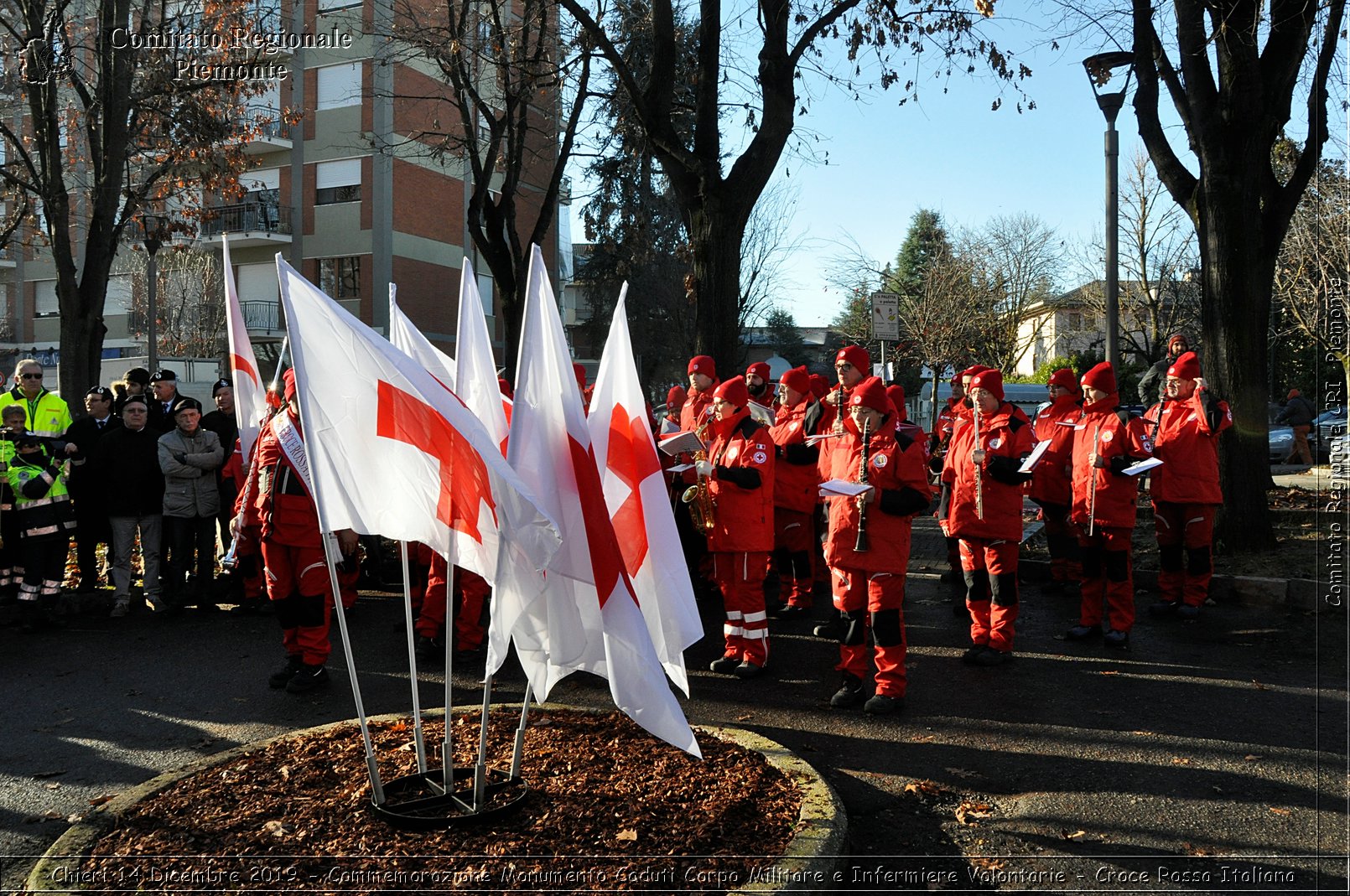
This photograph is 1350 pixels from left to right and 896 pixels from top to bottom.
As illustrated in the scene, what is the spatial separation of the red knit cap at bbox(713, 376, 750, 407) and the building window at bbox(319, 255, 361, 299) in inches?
1160

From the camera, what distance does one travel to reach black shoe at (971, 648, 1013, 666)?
7234 millimetres

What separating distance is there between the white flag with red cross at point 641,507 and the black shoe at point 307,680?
352cm

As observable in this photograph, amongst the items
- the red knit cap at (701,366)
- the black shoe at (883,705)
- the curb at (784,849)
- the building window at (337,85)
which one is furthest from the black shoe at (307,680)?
the building window at (337,85)

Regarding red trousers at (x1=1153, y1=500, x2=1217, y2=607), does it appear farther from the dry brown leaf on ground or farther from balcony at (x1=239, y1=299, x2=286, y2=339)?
balcony at (x1=239, y1=299, x2=286, y2=339)

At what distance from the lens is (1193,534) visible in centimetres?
861

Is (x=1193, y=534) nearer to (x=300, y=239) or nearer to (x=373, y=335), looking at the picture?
(x=373, y=335)

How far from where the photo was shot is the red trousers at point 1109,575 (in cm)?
771

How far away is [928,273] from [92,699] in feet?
109

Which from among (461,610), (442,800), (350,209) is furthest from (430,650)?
(350,209)

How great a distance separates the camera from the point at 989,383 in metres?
7.56

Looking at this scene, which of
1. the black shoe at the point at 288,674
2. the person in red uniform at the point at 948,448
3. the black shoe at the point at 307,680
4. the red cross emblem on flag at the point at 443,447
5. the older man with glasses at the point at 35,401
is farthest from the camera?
the older man with glasses at the point at 35,401

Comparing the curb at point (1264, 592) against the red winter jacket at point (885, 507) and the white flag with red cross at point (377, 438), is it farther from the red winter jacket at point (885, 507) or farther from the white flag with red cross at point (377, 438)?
the white flag with red cross at point (377, 438)

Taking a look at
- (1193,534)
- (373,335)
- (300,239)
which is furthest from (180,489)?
(300,239)

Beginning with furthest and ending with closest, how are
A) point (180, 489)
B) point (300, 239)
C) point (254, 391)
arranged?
point (300, 239), point (180, 489), point (254, 391)
